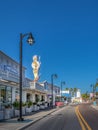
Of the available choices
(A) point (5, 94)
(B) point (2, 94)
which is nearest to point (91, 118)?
(B) point (2, 94)

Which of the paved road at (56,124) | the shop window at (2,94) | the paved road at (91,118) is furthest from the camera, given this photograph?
the shop window at (2,94)

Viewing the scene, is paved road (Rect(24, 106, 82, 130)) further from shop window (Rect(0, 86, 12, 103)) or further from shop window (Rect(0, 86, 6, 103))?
shop window (Rect(0, 86, 12, 103))

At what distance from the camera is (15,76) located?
38.2 metres

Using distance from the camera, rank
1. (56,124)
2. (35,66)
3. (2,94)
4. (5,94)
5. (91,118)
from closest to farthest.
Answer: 1. (56,124)
2. (91,118)
3. (2,94)
4. (5,94)
5. (35,66)

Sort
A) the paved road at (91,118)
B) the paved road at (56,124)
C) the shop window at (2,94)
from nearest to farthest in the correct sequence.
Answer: the paved road at (56,124)
the paved road at (91,118)
the shop window at (2,94)

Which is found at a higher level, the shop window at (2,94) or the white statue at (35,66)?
the white statue at (35,66)

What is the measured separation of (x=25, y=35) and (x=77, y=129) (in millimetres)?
9821

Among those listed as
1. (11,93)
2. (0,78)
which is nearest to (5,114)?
(0,78)

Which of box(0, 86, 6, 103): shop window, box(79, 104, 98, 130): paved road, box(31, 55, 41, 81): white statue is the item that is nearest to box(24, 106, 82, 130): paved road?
box(79, 104, 98, 130): paved road

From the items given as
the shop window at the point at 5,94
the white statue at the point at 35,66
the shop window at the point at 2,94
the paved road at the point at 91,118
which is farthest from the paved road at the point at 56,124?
the white statue at the point at 35,66

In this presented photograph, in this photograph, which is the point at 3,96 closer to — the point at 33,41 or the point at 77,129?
the point at 33,41

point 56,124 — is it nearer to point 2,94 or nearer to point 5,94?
point 2,94

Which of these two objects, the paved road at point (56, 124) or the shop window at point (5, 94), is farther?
the shop window at point (5, 94)

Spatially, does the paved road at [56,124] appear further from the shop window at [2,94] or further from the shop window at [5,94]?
the shop window at [5,94]
